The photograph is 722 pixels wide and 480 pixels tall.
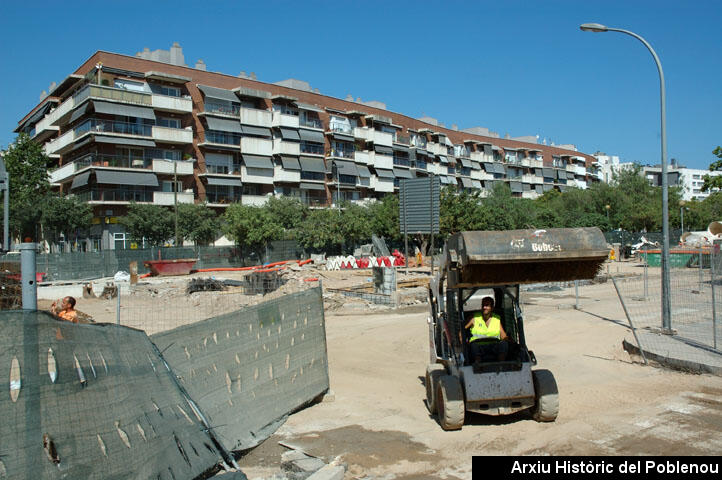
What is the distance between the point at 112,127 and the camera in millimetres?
53438

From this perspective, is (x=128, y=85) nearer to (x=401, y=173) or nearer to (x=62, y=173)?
(x=62, y=173)

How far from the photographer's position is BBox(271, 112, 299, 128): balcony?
2645 inches

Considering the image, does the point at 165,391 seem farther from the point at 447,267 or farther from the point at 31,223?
the point at 31,223

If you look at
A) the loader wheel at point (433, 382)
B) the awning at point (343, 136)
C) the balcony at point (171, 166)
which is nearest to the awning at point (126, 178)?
the balcony at point (171, 166)

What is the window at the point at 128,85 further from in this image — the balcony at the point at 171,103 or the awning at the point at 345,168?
the awning at the point at 345,168

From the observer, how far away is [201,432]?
5.81m

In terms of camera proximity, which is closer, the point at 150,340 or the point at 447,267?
the point at 150,340

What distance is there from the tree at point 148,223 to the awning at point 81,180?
5006 millimetres

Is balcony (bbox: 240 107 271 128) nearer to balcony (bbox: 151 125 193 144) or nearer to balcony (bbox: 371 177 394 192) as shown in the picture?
balcony (bbox: 151 125 193 144)

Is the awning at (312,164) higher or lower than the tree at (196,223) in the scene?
higher

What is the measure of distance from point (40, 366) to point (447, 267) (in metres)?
5.21

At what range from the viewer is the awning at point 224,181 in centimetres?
6064

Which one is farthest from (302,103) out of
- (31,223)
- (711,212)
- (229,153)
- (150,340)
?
(150,340)

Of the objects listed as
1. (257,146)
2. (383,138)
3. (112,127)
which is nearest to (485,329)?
(112,127)
